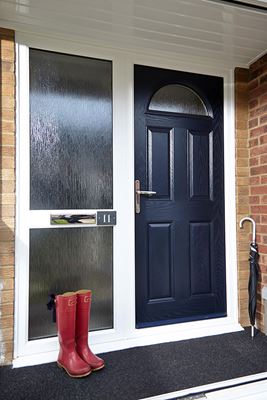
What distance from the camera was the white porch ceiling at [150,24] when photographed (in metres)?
1.59

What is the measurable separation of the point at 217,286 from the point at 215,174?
0.90 metres

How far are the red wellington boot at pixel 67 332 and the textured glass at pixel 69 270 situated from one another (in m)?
0.22

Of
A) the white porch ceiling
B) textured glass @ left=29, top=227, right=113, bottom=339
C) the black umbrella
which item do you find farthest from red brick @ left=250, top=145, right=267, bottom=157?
textured glass @ left=29, top=227, right=113, bottom=339

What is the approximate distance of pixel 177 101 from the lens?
221cm

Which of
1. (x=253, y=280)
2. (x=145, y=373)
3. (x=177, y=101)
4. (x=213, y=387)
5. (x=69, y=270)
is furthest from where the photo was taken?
(x=177, y=101)

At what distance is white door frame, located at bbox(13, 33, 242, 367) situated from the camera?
1.79 m

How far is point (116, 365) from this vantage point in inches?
67.3

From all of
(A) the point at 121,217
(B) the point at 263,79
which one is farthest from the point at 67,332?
(B) the point at 263,79

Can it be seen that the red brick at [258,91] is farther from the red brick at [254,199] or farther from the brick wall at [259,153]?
the red brick at [254,199]

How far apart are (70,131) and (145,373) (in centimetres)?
159

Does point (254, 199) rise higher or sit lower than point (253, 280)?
higher

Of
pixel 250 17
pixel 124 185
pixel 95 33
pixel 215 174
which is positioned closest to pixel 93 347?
pixel 124 185

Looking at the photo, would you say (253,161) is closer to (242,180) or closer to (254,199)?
(242,180)

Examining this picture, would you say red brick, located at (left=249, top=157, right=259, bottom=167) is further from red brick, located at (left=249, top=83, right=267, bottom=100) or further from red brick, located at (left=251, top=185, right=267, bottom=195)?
red brick, located at (left=249, top=83, right=267, bottom=100)
